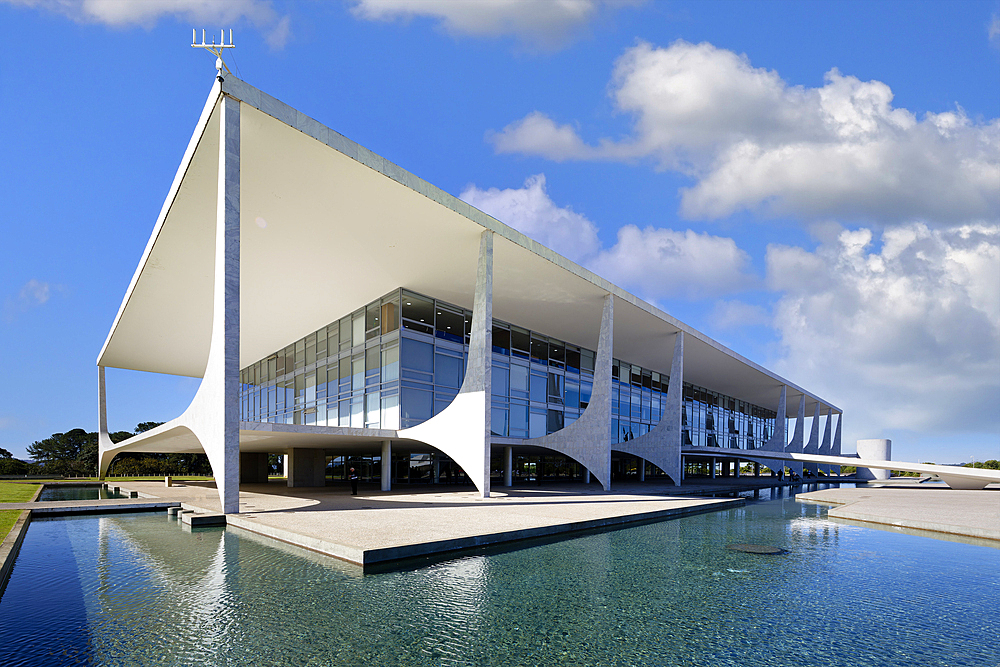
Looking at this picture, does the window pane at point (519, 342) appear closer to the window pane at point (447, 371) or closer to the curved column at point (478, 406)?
the window pane at point (447, 371)

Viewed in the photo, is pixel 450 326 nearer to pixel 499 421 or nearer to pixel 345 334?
pixel 499 421

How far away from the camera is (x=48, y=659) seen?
4.66 m

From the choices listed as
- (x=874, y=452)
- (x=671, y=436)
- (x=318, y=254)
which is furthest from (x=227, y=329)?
(x=874, y=452)

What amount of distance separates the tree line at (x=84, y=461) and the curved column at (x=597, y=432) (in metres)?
27.9

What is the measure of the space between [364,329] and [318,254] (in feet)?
20.0

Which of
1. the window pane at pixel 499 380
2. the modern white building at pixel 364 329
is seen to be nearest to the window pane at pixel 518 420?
the modern white building at pixel 364 329

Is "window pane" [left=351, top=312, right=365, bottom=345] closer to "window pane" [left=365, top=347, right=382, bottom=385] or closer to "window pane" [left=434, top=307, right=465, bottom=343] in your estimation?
"window pane" [left=365, top=347, right=382, bottom=385]

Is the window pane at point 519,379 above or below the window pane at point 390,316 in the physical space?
below

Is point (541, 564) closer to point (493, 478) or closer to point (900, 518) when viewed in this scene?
point (900, 518)

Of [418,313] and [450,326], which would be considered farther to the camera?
[450,326]

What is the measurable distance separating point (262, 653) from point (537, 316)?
22.2 metres

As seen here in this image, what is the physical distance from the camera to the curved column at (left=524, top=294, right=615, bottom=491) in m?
23.1

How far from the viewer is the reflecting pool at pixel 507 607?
484 centimetres

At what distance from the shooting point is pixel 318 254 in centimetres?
1931
